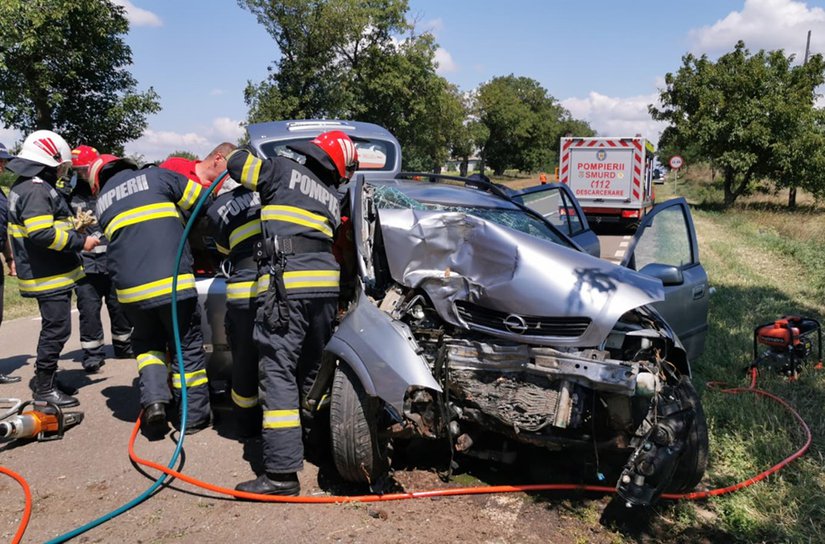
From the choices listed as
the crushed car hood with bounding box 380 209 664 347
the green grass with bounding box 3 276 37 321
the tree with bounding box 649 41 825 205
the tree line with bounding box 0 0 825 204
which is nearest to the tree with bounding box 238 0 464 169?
the tree line with bounding box 0 0 825 204

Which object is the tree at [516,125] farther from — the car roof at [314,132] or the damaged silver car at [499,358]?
the damaged silver car at [499,358]

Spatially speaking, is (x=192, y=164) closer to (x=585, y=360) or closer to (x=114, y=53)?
(x=585, y=360)

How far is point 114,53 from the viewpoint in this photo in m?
17.5

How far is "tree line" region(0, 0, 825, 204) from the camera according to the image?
1606 centimetres

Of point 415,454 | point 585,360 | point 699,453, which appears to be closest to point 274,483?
point 415,454

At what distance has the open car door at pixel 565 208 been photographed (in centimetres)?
634

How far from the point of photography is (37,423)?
3.95 meters

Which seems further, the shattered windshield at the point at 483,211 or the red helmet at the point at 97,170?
the red helmet at the point at 97,170

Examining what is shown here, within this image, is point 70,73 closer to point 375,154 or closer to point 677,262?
point 375,154

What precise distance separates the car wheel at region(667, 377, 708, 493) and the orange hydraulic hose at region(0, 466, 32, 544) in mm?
3041

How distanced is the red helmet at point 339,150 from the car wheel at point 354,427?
3.83 feet

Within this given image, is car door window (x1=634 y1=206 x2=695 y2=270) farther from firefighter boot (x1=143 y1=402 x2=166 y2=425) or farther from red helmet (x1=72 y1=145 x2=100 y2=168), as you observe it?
red helmet (x1=72 y1=145 x2=100 y2=168)

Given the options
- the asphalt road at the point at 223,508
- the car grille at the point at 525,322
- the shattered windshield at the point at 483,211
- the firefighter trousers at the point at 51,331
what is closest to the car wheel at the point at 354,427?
the asphalt road at the point at 223,508

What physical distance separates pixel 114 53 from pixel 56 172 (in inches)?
589
